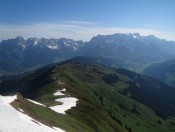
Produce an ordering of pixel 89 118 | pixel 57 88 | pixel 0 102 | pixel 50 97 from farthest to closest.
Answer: pixel 57 88
pixel 50 97
pixel 89 118
pixel 0 102

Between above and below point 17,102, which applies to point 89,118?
below

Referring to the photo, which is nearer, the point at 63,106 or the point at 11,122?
the point at 11,122

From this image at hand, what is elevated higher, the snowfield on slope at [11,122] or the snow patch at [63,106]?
the snowfield on slope at [11,122]

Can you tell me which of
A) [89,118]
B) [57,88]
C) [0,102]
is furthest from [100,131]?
[0,102]

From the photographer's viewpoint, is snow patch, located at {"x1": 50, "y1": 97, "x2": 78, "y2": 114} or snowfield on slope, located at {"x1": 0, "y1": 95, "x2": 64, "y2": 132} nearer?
snowfield on slope, located at {"x1": 0, "y1": 95, "x2": 64, "y2": 132}

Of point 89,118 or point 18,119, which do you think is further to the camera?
point 89,118

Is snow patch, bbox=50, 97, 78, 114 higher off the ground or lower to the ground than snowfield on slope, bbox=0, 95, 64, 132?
lower

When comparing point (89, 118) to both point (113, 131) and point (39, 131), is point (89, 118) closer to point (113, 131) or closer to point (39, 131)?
point (113, 131)

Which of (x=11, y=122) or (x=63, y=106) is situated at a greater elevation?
(x=11, y=122)

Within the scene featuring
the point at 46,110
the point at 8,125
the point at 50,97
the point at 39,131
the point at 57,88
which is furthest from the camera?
the point at 57,88

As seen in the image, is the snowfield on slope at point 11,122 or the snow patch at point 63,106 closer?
the snowfield on slope at point 11,122

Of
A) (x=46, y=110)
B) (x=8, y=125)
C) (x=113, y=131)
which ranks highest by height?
(x=8, y=125)
